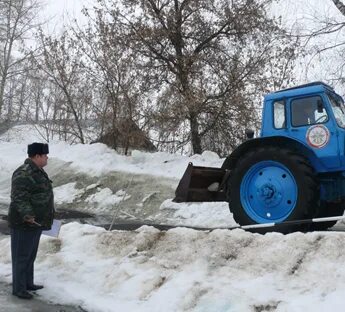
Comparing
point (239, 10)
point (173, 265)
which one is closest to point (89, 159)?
point (239, 10)

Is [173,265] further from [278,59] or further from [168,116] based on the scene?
[278,59]

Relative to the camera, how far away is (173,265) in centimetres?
604

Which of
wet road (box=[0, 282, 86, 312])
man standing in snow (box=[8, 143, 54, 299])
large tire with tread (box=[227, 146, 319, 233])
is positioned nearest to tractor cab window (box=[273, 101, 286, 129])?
large tire with tread (box=[227, 146, 319, 233])

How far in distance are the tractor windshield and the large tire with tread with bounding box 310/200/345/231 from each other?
Result: 126cm

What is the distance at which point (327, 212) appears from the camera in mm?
8383

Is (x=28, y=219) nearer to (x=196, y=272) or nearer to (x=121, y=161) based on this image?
(x=196, y=272)

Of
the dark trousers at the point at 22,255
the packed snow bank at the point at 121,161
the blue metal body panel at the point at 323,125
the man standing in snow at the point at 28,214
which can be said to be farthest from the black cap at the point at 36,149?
the packed snow bank at the point at 121,161

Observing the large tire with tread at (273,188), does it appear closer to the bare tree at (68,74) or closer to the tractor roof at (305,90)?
the tractor roof at (305,90)

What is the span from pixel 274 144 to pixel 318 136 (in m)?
0.68

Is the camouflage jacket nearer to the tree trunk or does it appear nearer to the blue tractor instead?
the blue tractor

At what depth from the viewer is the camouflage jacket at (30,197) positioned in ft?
19.5

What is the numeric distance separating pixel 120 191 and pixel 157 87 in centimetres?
490

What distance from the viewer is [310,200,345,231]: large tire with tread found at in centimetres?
805

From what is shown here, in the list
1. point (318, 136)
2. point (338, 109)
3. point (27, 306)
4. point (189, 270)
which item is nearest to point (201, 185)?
point (318, 136)
